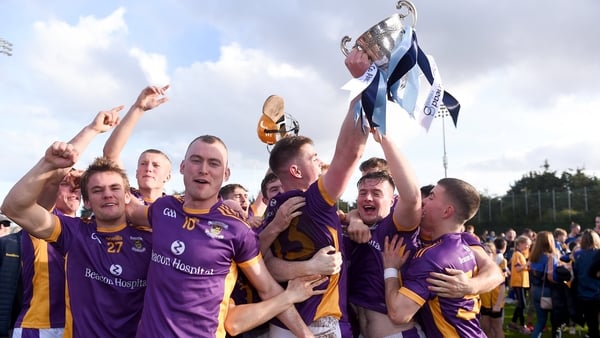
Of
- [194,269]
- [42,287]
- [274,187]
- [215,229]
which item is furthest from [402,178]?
[42,287]

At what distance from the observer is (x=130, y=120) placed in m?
4.51

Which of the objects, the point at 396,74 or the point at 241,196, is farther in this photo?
the point at 241,196

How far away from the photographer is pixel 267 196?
6.06 metres

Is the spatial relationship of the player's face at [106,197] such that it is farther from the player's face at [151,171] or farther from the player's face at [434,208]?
the player's face at [434,208]

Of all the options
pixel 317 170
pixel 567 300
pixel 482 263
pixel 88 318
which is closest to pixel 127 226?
pixel 88 318

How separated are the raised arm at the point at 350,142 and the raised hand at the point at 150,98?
2013 millimetres

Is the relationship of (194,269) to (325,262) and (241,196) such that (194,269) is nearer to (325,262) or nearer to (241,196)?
(325,262)

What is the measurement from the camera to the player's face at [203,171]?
3475mm

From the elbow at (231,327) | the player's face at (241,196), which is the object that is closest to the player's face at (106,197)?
the elbow at (231,327)

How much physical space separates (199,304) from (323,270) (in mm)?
843

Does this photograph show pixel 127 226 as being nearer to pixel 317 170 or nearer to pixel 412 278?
pixel 317 170

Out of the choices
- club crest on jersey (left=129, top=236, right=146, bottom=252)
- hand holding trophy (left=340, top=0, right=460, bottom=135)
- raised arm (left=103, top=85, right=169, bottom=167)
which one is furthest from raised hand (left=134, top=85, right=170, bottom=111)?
hand holding trophy (left=340, top=0, right=460, bottom=135)

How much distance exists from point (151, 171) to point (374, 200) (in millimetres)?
2249

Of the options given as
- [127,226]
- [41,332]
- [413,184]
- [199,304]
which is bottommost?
[41,332]
